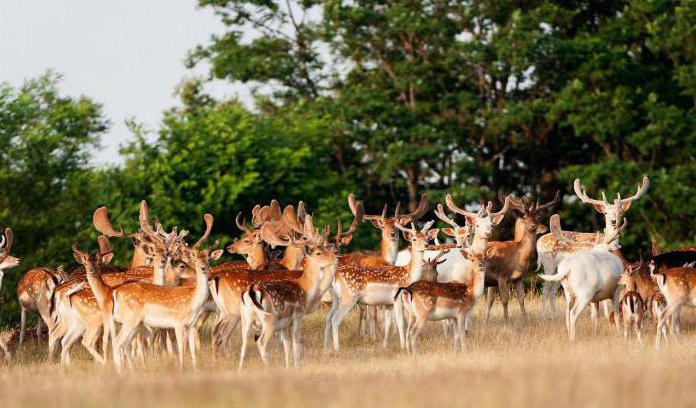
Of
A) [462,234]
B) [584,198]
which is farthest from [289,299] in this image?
[584,198]

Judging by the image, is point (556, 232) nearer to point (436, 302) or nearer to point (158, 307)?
point (436, 302)

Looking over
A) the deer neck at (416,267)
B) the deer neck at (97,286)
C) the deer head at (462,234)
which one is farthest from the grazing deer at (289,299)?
the deer head at (462,234)

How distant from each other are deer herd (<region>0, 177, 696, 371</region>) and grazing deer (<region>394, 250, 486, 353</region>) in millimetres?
14

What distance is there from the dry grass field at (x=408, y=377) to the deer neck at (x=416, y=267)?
2.54 ft

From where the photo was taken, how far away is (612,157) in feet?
97.5

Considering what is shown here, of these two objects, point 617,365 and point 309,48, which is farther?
point 309,48

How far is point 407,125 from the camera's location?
31297mm

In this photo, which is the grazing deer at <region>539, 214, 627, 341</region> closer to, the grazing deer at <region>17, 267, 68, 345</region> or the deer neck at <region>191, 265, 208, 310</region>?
the deer neck at <region>191, 265, 208, 310</region>

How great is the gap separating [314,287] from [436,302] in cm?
134

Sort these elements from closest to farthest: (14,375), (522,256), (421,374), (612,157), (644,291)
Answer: (421,374) → (14,375) → (644,291) → (522,256) → (612,157)

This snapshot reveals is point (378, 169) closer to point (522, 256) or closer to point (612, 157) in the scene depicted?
point (612, 157)

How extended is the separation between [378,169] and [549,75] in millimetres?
4803

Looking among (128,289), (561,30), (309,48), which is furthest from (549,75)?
(128,289)

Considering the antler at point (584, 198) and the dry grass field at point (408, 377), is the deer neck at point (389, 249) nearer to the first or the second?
the dry grass field at point (408, 377)
